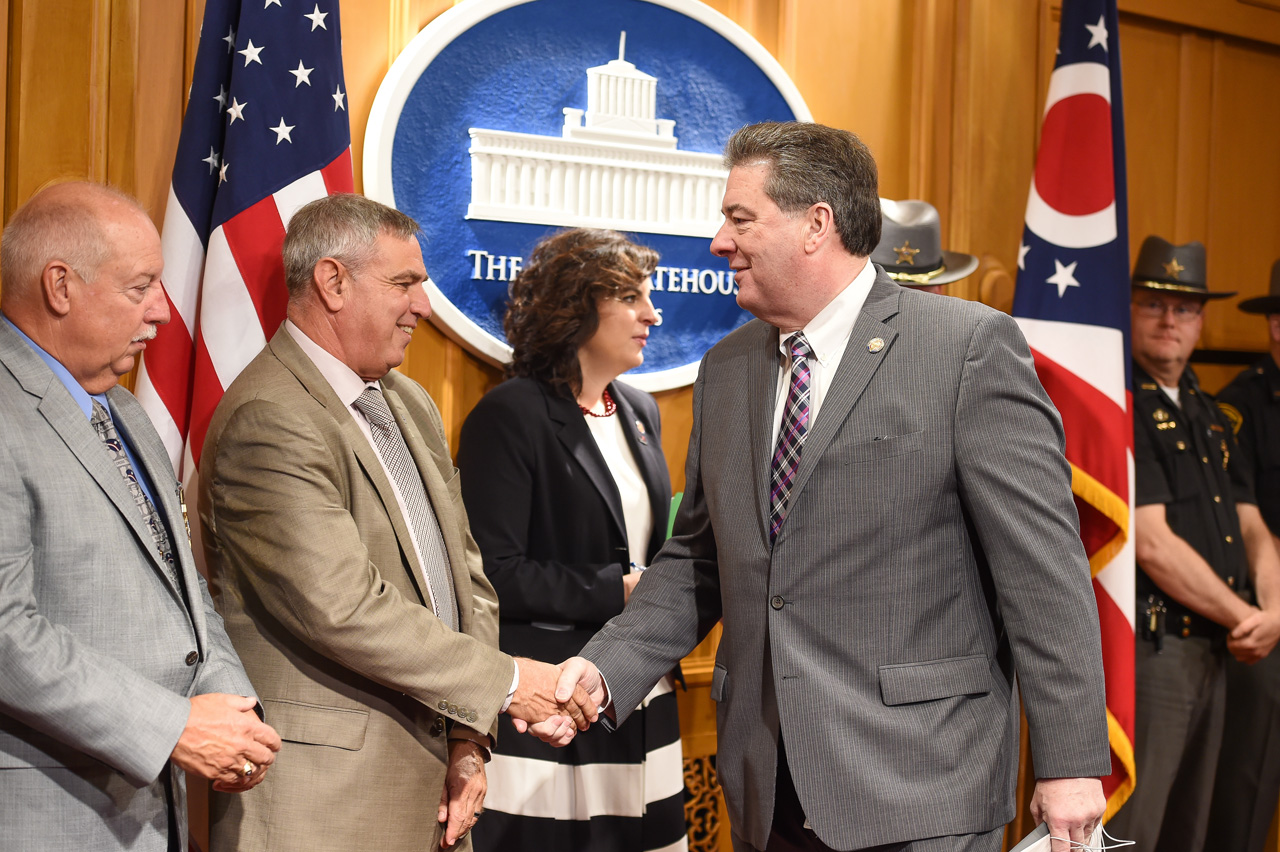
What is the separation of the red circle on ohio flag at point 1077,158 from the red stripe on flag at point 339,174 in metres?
2.05

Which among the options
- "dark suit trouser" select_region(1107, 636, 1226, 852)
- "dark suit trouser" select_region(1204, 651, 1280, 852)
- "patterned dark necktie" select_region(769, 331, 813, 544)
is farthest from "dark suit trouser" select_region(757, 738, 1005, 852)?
"dark suit trouser" select_region(1204, 651, 1280, 852)

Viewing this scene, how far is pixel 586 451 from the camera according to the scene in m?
2.75

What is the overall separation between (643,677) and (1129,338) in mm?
1989

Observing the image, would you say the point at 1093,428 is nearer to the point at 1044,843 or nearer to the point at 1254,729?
the point at 1254,729

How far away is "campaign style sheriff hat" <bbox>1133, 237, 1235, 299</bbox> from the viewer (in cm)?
358

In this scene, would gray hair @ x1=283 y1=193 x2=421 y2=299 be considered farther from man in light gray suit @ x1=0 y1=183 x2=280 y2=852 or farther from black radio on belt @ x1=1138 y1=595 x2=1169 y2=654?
black radio on belt @ x1=1138 y1=595 x2=1169 y2=654

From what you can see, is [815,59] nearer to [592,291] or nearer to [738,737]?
[592,291]

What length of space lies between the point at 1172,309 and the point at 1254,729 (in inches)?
55.0

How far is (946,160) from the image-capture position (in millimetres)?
3541

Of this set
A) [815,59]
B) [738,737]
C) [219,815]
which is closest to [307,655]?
[219,815]

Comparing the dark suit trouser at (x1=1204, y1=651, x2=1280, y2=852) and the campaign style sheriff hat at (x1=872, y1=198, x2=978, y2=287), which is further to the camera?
the dark suit trouser at (x1=1204, y1=651, x2=1280, y2=852)

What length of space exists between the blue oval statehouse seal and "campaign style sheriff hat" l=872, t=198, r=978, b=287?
1.35ft

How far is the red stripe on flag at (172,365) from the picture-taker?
2.46 metres

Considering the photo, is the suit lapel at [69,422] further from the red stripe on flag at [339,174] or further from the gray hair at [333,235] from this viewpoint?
the red stripe on flag at [339,174]
